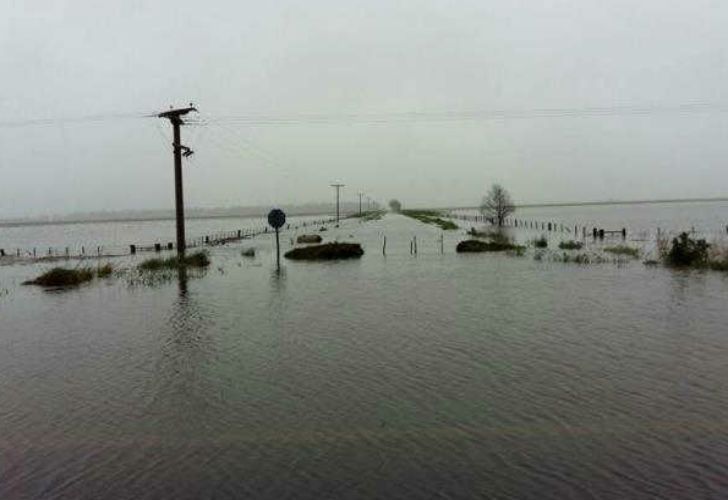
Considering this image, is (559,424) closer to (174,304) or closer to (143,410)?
(143,410)

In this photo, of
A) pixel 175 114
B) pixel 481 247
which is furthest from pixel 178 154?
pixel 481 247

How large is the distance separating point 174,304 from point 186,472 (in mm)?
17313

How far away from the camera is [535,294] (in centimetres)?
2519

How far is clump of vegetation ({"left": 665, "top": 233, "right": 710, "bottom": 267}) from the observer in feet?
113

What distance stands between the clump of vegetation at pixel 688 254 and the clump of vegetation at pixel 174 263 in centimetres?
2902

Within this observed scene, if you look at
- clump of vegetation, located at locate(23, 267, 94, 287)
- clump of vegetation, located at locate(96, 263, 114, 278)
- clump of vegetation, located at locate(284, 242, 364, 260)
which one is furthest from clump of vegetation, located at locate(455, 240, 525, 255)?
clump of vegetation, located at locate(23, 267, 94, 287)

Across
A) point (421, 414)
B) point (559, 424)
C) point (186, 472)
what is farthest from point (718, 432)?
point (186, 472)

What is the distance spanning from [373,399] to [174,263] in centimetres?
3241

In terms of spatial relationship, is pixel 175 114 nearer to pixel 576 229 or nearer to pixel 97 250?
pixel 97 250

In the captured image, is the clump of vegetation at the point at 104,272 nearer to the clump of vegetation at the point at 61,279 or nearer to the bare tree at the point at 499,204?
the clump of vegetation at the point at 61,279

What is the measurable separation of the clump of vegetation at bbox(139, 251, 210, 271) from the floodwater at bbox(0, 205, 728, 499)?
1510 cm

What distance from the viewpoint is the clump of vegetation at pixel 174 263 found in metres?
39.8

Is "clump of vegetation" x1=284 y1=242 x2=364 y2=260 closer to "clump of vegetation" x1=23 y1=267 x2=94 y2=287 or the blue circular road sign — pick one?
the blue circular road sign

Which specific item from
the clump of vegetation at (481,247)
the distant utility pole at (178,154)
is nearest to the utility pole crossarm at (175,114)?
the distant utility pole at (178,154)
